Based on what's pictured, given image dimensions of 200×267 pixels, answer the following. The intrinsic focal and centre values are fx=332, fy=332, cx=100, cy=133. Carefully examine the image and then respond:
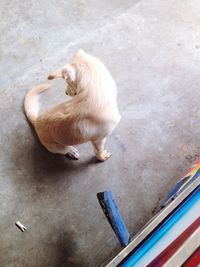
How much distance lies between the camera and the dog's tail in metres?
2.09

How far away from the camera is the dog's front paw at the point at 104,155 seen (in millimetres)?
2003

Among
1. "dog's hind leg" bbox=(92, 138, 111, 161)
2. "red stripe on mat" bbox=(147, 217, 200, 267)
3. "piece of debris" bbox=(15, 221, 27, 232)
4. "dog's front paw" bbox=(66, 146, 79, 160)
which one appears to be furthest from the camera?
"dog's front paw" bbox=(66, 146, 79, 160)

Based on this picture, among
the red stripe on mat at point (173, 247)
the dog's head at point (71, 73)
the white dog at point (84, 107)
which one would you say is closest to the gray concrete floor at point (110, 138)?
the white dog at point (84, 107)

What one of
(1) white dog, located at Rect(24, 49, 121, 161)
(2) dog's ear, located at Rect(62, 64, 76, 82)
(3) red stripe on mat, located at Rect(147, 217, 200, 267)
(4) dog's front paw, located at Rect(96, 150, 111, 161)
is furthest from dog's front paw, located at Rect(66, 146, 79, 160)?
(3) red stripe on mat, located at Rect(147, 217, 200, 267)

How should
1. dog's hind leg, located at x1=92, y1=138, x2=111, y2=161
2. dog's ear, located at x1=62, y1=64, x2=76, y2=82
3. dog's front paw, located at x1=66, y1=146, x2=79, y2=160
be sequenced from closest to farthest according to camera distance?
dog's ear, located at x1=62, y1=64, x2=76, y2=82
dog's hind leg, located at x1=92, y1=138, x2=111, y2=161
dog's front paw, located at x1=66, y1=146, x2=79, y2=160

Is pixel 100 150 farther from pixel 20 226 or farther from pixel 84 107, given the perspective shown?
A: pixel 20 226

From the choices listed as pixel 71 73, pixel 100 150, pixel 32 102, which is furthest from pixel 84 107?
pixel 32 102

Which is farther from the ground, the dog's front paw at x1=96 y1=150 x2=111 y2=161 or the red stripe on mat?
the red stripe on mat

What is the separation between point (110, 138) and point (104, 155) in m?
0.15

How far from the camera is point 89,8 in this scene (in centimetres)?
258

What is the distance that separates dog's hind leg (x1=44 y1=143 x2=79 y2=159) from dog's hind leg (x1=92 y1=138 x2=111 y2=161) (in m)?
0.15

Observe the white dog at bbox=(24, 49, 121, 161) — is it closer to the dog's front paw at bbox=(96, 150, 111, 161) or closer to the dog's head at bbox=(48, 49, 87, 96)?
the dog's head at bbox=(48, 49, 87, 96)

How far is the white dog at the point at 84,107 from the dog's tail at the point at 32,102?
316 mm

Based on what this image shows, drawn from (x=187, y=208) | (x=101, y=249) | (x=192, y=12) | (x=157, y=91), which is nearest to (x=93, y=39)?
(x=157, y=91)
